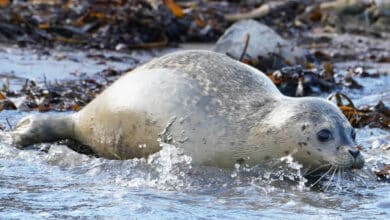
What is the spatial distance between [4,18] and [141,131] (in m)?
5.69

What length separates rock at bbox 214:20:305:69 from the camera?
9.09 meters

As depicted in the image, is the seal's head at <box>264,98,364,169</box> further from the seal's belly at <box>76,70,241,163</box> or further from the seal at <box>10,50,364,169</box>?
the seal's belly at <box>76,70,241,163</box>

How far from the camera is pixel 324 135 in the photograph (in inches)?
181

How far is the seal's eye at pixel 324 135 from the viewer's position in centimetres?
459

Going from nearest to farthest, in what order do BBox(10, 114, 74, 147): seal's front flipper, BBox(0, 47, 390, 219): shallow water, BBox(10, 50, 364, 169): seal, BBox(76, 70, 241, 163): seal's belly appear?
BBox(0, 47, 390, 219): shallow water, BBox(10, 50, 364, 169): seal, BBox(76, 70, 241, 163): seal's belly, BBox(10, 114, 74, 147): seal's front flipper

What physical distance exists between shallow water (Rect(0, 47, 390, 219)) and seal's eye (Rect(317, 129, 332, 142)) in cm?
18

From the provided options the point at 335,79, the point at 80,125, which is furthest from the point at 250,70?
the point at 335,79

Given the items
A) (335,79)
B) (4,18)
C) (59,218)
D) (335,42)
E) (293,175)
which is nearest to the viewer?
(59,218)

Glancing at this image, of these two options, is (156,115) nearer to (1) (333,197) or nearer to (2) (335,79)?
(1) (333,197)

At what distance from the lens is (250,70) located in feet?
17.0

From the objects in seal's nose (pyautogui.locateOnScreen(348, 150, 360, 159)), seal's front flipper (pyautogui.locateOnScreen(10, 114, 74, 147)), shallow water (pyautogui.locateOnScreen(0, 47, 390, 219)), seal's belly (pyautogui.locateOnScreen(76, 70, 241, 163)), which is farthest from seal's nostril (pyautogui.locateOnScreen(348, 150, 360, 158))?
seal's front flipper (pyautogui.locateOnScreen(10, 114, 74, 147))

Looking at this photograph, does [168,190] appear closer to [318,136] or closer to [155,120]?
[155,120]

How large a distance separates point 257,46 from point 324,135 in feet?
15.3

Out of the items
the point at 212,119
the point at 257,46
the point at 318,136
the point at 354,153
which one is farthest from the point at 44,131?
the point at 257,46
